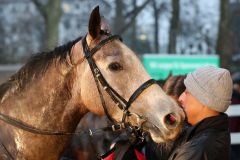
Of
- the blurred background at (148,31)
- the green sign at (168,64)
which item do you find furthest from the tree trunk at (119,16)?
the green sign at (168,64)

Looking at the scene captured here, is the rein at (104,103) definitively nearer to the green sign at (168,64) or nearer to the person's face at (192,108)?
the person's face at (192,108)

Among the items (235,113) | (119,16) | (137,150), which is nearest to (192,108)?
(137,150)

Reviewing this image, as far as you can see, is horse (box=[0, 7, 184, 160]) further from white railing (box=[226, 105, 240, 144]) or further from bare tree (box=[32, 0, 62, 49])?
bare tree (box=[32, 0, 62, 49])

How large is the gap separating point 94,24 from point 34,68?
0.51 meters

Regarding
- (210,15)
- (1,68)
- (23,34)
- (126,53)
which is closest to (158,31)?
(210,15)

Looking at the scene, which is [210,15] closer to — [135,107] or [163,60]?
[163,60]

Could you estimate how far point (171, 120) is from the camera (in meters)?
2.98

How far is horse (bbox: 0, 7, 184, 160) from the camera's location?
3.08m

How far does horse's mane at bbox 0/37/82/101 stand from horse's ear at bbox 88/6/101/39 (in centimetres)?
21

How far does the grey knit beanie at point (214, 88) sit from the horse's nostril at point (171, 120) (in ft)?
1.28

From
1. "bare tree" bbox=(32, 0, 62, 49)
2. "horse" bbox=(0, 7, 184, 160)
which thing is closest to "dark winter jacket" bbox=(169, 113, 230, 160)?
"horse" bbox=(0, 7, 184, 160)

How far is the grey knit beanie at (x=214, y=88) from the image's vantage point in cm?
253

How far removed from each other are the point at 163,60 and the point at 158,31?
19.6m

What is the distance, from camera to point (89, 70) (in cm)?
319
